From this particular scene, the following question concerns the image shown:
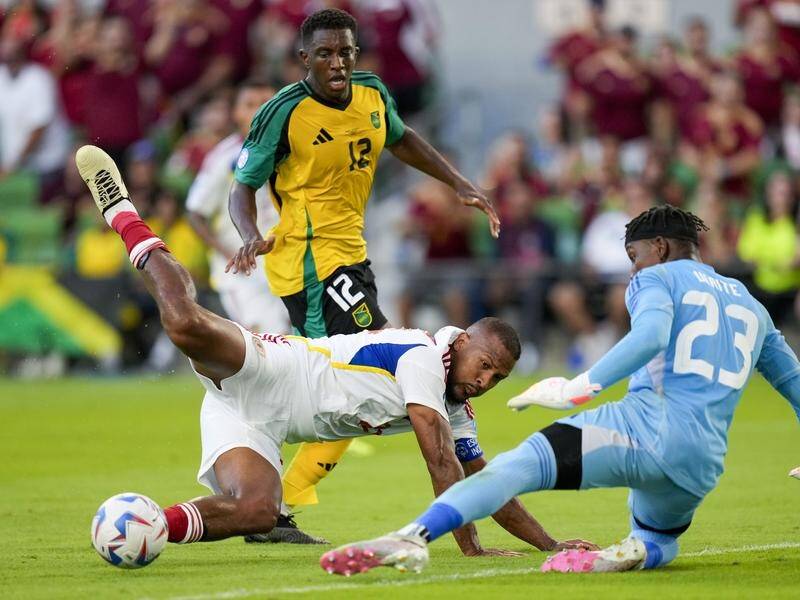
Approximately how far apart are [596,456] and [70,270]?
14497mm

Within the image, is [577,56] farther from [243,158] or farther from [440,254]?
[243,158]

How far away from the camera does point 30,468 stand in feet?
37.6

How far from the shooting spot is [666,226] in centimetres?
652

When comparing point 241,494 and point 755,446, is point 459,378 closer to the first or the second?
point 241,494

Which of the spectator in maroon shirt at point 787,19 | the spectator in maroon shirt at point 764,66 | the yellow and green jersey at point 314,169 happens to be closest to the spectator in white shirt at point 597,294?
the spectator in maroon shirt at point 764,66

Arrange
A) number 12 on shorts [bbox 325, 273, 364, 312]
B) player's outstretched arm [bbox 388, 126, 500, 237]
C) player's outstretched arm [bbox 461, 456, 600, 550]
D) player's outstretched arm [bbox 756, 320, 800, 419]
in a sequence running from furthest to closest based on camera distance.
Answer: player's outstretched arm [bbox 388, 126, 500, 237]
number 12 on shorts [bbox 325, 273, 364, 312]
player's outstretched arm [bbox 461, 456, 600, 550]
player's outstretched arm [bbox 756, 320, 800, 419]

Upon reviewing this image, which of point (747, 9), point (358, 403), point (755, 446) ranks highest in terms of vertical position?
point (747, 9)

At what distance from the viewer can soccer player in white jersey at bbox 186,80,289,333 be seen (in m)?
11.1

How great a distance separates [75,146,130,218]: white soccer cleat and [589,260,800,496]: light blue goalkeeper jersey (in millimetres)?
3041

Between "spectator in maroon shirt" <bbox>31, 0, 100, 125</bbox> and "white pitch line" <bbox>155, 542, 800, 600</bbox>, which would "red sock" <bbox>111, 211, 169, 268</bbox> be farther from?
"spectator in maroon shirt" <bbox>31, 0, 100, 125</bbox>

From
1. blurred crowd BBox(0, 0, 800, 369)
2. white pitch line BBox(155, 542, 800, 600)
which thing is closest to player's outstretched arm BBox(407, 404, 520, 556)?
white pitch line BBox(155, 542, 800, 600)

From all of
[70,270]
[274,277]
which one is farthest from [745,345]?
[70,270]

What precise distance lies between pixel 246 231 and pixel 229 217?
2992 mm

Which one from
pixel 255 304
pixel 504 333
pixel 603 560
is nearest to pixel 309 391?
pixel 504 333
